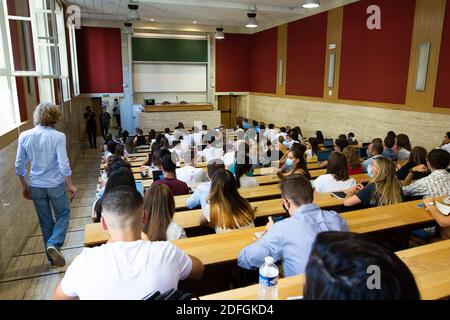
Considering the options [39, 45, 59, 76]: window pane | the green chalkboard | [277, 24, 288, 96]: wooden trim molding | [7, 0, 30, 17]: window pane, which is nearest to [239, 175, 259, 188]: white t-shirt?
[7, 0, 30, 17]: window pane

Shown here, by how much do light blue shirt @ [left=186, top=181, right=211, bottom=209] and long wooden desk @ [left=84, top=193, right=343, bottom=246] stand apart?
5.3 inches

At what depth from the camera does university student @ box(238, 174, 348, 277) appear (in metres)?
1.92

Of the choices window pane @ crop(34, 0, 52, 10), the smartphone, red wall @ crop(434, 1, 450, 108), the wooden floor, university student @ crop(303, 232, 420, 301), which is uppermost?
window pane @ crop(34, 0, 52, 10)

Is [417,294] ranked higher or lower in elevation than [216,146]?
higher

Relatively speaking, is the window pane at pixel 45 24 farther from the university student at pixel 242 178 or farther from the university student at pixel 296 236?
the university student at pixel 296 236

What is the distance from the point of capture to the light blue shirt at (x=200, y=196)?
331 cm

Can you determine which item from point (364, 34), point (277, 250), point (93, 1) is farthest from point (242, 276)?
point (93, 1)

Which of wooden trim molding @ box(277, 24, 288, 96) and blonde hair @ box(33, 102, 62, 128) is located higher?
wooden trim molding @ box(277, 24, 288, 96)

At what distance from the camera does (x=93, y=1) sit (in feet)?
35.0

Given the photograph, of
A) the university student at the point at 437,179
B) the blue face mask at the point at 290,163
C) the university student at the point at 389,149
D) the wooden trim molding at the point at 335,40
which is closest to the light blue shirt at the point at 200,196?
the blue face mask at the point at 290,163

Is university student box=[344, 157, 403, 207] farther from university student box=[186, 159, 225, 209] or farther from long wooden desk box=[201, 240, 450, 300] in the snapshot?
university student box=[186, 159, 225, 209]

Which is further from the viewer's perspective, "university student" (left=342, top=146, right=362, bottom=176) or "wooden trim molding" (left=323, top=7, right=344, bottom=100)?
"wooden trim molding" (left=323, top=7, right=344, bottom=100)
